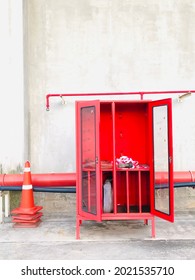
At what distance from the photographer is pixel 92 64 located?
21.0ft

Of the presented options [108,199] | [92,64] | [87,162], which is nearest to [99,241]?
[108,199]

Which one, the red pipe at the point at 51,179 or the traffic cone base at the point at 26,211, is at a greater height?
the red pipe at the point at 51,179

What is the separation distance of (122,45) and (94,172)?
9.93 ft

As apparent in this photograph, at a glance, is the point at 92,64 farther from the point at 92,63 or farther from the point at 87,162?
the point at 87,162

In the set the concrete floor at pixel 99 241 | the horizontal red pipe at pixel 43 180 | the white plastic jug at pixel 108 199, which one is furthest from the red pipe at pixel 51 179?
the white plastic jug at pixel 108 199

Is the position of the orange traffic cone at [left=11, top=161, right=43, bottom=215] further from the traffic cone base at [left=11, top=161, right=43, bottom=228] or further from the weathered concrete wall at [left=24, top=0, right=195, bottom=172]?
the weathered concrete wall at [left=24, top=0, right=195, bottom=172]

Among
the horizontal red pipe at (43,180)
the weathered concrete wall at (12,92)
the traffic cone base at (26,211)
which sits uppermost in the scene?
the weathered concrete wall at (12,92)

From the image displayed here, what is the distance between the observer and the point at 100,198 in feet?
15.2

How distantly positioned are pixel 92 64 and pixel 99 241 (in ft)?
11.7

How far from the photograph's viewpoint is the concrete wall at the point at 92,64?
6398 mm

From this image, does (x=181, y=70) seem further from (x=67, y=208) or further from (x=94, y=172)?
(x=67, y=208)

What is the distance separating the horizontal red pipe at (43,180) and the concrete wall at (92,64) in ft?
1.80

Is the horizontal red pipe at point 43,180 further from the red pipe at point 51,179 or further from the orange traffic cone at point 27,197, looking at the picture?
the orange traffic cone at point 27,197

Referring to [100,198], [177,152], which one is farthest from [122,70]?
[100,198]
